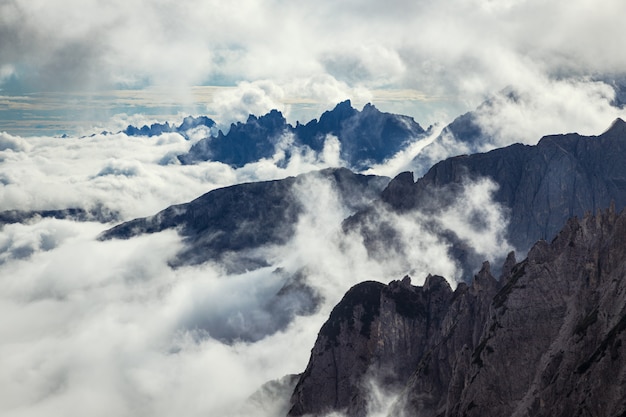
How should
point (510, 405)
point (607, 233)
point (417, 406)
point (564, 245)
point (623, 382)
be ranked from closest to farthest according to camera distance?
1. point (623, 382)
2. point (510, 405)
3. point (607, 233)
4. point (564, 245)
5. point (417, 406)

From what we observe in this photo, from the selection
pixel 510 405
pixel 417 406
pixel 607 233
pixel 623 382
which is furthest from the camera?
pixel 417 406

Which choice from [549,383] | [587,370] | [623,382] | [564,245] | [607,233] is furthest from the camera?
[564,245]

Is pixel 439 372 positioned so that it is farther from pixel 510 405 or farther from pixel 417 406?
pixel 510 405

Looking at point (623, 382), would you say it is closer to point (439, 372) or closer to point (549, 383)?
point (549, 383)

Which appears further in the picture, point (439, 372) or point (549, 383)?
point (439, 372)

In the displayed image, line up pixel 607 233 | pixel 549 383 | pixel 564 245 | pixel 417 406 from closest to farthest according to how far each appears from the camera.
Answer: pixel 549 383 < pixel 607 233 < pixel 564 245 < pixel 417 406

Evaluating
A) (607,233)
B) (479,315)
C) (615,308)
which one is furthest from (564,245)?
(615,308)

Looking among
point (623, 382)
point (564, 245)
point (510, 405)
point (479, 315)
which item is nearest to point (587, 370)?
point (623, 382)

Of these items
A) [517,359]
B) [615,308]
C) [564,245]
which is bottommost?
[517,359]

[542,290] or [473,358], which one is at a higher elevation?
[542,290]
